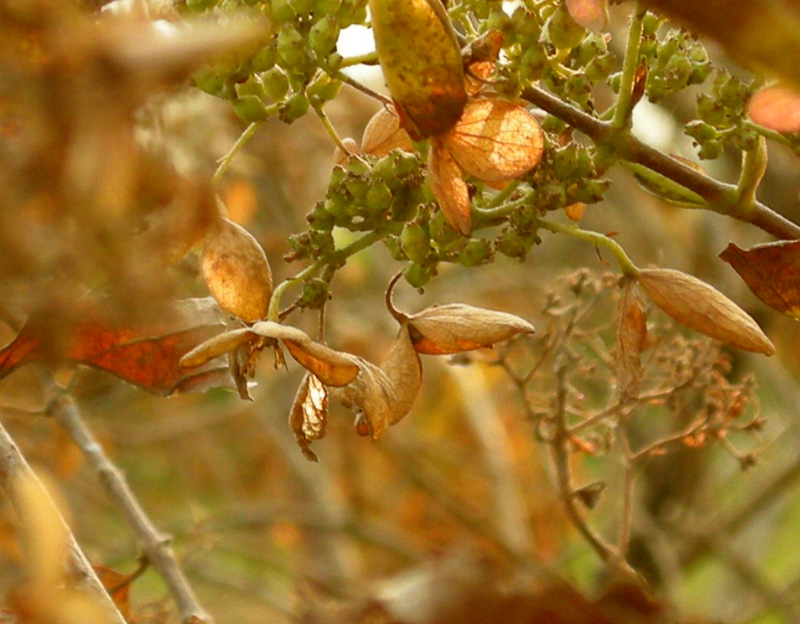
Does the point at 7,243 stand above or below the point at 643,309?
above

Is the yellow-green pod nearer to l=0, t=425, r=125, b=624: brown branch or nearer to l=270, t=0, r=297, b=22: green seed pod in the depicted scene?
l=270, t=0, r=297, b=22: green seed pod

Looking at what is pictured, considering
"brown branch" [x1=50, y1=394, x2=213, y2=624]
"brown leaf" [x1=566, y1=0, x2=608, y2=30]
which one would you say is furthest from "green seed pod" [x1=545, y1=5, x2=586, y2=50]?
"brown branch" [x1=50, y1=394, x2=213, y2=624]

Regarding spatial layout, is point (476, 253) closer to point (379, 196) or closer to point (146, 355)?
point (379, 196)

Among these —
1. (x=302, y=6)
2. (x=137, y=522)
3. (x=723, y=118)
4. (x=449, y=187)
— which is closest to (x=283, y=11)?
(x=302, y=6)

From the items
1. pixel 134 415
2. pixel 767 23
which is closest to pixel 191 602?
pixel 767 23

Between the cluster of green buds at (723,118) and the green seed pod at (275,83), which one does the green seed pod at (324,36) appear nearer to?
the green seed pod at (275,83)

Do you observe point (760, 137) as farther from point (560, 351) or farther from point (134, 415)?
point (134, 415)
